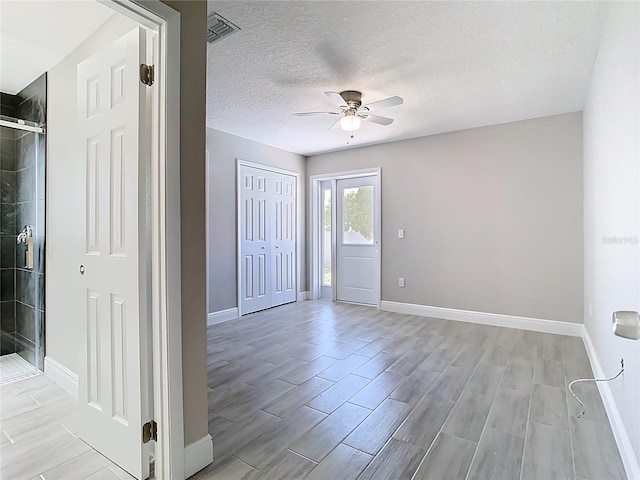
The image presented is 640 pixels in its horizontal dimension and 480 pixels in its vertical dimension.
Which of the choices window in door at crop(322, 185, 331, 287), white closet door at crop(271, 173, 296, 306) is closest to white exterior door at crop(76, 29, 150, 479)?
white closet door at crop(271, 173, 296, 306)

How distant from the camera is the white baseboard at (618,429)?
1.50 meters

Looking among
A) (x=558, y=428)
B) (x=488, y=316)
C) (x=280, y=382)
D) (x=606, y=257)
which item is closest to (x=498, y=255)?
(x=488, y=316)

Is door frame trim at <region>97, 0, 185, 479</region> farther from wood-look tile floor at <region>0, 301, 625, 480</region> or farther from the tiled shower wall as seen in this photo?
the tiled shower wall

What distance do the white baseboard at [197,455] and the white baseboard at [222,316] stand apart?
273 centimetres

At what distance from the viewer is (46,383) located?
8.52ft

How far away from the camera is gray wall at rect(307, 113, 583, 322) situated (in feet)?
12.4

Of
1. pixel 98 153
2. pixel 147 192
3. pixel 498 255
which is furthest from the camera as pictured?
pixel 498 255

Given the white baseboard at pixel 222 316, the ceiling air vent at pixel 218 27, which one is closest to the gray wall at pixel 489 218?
the white baseboard at pixel 222 316

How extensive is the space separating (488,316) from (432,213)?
151 cm

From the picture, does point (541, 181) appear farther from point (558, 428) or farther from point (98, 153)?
point (98, 153)

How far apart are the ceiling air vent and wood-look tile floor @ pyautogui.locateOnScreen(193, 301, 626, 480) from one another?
2.47 m

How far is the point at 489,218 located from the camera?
167 inches

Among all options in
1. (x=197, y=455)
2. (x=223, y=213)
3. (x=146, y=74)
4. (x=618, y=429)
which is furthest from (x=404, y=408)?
(x=223, y=213)

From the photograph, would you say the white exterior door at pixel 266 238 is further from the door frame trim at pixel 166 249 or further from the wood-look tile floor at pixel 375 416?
the door frame trim at pixel 166 249
